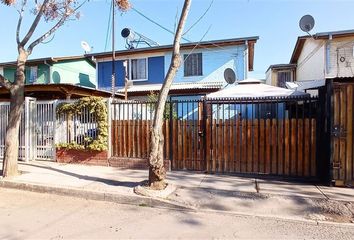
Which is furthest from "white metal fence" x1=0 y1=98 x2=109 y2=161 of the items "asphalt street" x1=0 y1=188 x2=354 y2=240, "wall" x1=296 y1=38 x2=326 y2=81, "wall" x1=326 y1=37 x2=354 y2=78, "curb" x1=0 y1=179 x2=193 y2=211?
"wall" x1=296 y1=38 x2=326 y2=81

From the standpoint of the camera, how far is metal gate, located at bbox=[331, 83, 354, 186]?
712 cm

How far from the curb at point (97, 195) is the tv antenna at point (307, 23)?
43.8 feet

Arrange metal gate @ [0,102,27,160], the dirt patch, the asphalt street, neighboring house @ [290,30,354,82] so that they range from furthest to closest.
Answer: neighboring house @ [290,30,354,82]
metal gate @ [0,102,27,160]
the dirt patch
the asphalt street

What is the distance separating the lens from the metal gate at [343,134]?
7.12m

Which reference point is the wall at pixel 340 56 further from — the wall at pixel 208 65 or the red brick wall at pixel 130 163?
the red brick wall at pixel 130 163

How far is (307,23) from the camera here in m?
15.8

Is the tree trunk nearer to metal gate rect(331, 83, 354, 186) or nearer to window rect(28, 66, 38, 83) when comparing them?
metal gate rect(331, 83, 354, 186)

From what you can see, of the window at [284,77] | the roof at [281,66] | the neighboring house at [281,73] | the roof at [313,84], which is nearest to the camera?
the roof at [313,84]

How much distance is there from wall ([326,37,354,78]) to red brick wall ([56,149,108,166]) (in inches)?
460

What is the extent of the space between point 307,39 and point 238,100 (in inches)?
474

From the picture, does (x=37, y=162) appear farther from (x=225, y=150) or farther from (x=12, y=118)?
(x=225, y=150)

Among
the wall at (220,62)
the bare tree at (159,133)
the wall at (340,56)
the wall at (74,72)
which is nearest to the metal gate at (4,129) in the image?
the bare tree at (159,133)

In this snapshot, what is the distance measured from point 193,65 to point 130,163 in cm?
1029

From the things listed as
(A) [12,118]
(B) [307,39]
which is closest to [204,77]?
(B) [307,39]
